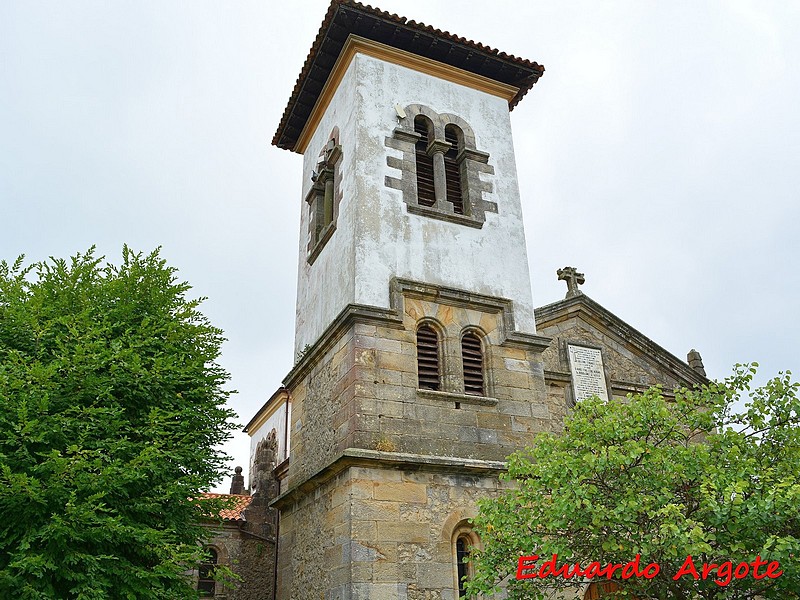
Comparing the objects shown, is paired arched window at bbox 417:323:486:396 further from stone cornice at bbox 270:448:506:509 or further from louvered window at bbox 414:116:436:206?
louvered window at bbox 414:116:436:206

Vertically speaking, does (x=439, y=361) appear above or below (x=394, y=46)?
below

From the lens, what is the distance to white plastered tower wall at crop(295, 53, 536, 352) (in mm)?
11539

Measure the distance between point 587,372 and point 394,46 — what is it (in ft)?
23.7

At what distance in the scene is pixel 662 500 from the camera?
6691mm

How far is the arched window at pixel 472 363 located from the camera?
1111 centimetres

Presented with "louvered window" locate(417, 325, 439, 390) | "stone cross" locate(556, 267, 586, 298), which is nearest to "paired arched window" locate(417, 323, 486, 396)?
"louvered window" locate(417, 325, 439, 390)

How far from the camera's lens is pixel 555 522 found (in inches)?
279

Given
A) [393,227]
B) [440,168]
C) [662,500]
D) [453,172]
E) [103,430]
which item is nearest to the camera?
[662,500]

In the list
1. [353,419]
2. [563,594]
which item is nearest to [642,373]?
[563,594]

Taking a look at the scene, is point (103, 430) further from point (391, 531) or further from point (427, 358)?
point (427, 358)

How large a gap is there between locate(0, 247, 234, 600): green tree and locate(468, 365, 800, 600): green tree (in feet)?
13.8

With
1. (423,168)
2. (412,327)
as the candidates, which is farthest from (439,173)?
(412,327)

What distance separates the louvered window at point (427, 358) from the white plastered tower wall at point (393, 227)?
2.64 feet

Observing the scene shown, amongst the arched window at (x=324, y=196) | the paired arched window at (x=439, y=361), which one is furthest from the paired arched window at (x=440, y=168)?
the paired arched window at (x=439, y=361)
